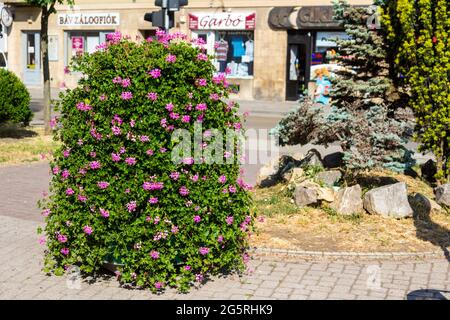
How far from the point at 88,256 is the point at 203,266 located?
1.02 m

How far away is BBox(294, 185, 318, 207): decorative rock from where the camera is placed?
807 cm

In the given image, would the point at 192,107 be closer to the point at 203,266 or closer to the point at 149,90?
the point at 149,90

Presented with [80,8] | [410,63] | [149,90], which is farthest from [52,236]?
[80,8]

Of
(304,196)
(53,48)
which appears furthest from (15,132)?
(53,48)

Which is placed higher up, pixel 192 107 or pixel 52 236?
pixel 192 107

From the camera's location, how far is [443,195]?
27.7ft

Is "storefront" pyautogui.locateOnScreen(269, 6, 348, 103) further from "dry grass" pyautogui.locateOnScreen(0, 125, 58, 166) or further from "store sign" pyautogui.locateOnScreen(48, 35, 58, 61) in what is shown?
"dry grass" pyautogui.locateOnScreen(0, 125, 58, 166)

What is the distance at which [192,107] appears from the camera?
18.1 ft

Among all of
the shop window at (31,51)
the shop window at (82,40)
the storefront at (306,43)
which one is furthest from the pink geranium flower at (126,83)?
the shop window at (31,51)

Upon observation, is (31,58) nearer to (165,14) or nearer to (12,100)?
(12,100)

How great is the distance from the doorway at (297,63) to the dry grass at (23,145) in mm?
12906

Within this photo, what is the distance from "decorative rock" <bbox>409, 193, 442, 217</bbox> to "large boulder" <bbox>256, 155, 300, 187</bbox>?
184cm

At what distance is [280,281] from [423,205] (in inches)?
119

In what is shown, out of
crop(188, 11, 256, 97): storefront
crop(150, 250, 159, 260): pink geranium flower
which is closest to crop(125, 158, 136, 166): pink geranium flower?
crop(150, 250, 159, 260): pink geranium flower
